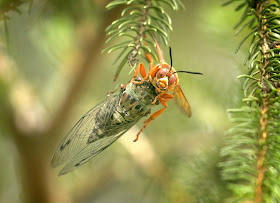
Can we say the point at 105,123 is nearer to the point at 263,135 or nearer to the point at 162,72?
the point at 162,72

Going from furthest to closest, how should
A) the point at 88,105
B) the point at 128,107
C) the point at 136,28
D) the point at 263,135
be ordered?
the point at 88,105
the point at 128,107
the point at 136,28
the point at 263,135

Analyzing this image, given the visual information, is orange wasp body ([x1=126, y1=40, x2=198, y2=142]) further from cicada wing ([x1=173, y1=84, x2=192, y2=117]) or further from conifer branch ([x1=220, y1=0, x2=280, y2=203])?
conifer branch ([x1=220, y1=0, x2=280, y2=203])

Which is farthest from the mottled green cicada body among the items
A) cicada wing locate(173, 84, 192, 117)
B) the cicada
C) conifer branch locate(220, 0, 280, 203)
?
conifer branch locate(220, 0, 280, 203)

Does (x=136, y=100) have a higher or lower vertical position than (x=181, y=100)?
higher

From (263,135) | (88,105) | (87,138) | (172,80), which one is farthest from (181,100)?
(88,105)

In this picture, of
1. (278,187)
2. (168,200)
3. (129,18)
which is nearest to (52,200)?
(168,200)

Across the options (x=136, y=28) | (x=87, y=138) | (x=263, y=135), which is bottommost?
(x=263, y=135)
